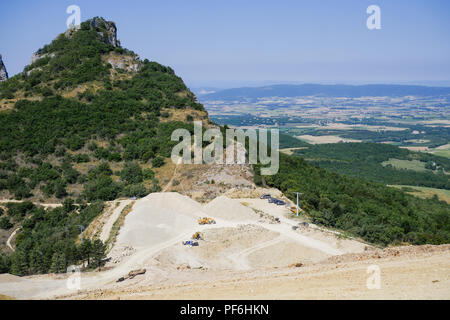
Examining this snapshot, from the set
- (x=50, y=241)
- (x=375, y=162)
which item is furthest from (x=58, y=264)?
(x=375, y=162)

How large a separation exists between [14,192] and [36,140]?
10.9 meters

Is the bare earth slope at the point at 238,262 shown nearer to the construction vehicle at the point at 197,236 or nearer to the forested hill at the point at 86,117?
the construction vehicle at the point at 197,236

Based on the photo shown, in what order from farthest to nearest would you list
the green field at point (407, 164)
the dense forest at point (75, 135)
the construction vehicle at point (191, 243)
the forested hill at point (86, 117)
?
the green field at point (407, 164) < the forested hill at point (86, 117) < the dense forest at point (75, 135) < the construction vehicle at point (191, 243)

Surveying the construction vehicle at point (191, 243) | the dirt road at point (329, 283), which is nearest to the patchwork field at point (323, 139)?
the construction vehicle at point (191, 243)

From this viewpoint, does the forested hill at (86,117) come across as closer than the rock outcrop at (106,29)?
Yes

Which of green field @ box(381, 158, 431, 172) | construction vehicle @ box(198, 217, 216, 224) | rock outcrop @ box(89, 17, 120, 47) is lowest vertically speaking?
green field @ box(381, 158, 431, 172)

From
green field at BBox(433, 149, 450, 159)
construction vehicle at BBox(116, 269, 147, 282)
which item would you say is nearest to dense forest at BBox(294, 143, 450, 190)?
green field at BBox(433, 149, 450, 159)

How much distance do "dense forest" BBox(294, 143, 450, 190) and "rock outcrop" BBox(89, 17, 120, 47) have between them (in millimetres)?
68361

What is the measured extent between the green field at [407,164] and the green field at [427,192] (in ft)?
90.5

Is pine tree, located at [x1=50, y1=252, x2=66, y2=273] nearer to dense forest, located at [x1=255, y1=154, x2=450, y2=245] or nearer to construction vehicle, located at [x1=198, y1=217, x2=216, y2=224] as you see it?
construction vehicle, located at [x1=198, y1=217, x2=216, y2=224]

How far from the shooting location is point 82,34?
79.8 metres

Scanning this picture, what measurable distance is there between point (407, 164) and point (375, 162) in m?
11.2

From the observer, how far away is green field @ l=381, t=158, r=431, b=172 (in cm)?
12369

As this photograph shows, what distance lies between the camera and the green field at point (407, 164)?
12369 cm
